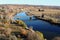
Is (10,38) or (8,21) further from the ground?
(10,38)

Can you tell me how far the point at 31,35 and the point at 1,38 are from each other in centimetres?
475

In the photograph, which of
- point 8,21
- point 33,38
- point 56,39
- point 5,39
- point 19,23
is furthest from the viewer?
point 8,21

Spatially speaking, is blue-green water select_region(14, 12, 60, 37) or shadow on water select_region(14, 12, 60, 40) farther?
blue-green water select_region(14, 12, 60, 37)

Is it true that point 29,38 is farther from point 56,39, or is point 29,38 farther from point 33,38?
point 56,39

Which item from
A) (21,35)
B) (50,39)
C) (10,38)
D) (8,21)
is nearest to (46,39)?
(50,39)

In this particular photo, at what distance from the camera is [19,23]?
4412 cm

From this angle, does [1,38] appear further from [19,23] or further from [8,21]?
[8,21]

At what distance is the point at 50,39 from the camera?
103 ft

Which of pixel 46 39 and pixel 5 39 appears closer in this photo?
pixel 5 39

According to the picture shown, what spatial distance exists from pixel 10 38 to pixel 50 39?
376 inches

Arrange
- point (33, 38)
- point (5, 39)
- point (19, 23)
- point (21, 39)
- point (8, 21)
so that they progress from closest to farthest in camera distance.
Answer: point (5, 39) < point (33, 38) < point (21, 39) < point (19, 23) < point (8, 21)

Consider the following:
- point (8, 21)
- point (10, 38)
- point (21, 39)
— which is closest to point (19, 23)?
point (8, 21)

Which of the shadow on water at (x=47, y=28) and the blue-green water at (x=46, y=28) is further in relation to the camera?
the blue-green water at (x=46, y=28)

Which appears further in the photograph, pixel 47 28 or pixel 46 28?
pixel 47 28
